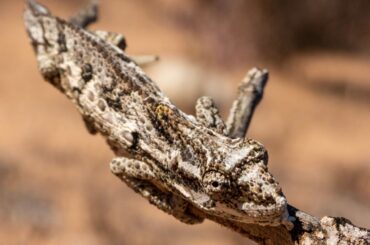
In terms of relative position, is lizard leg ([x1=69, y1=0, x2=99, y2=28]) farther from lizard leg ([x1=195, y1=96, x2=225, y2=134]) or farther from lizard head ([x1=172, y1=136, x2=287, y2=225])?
lizard head ([x1=172, y1=136, x2=287, y2=225])

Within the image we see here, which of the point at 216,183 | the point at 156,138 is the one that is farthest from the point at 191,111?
the point at 216,183

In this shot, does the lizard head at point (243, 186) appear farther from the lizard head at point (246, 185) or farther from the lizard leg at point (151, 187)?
the lizard leg at point (151, 187)

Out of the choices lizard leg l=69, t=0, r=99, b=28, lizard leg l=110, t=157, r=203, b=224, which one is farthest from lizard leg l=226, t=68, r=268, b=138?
lizard leg l=69, t=0, r=99, b=28

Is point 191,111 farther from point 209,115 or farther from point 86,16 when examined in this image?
point 209,115

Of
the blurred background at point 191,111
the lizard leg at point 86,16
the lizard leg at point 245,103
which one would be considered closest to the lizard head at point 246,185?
the lizard leg at point 245,103

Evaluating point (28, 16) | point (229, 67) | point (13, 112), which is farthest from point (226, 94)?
point (28, 16)

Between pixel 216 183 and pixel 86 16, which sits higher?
pixel 86 16
